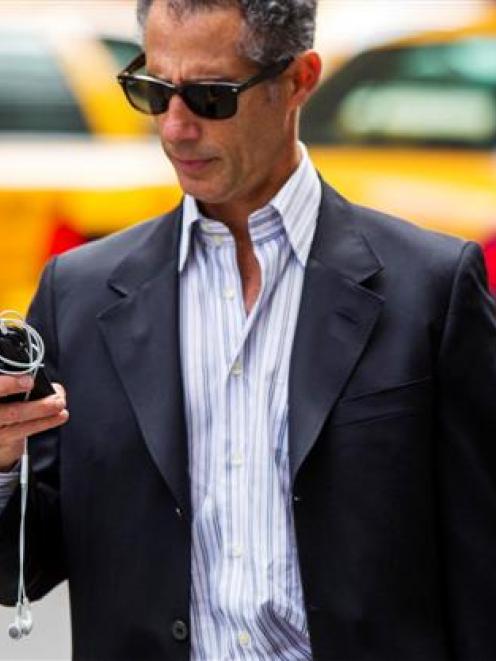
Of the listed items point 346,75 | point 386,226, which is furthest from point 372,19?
point 386,226

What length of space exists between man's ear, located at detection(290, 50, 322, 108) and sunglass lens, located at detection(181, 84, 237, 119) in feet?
0.55

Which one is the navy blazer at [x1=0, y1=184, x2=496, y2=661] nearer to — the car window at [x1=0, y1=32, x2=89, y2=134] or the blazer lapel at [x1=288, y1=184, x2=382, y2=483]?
the blazer lapel at [x1=288, y1=184, x2=382, y2=483]

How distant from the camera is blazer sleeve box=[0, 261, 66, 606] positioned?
284 centimetres

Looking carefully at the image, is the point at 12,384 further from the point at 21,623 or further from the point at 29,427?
the point at 21,623

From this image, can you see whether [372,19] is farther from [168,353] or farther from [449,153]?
[168,353]

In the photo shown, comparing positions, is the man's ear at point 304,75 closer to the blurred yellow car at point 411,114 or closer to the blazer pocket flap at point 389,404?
the blazer pocket flap at point 389,404

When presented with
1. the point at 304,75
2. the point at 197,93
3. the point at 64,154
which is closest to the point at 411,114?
the point at 64,154

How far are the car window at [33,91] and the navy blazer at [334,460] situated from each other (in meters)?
4.47

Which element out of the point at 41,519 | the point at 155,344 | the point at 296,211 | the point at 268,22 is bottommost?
the point at 41,519

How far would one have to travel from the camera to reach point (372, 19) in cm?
754

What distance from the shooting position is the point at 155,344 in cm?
284

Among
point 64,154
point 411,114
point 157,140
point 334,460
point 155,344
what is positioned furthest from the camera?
point 411,114

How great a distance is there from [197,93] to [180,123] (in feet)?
0.20

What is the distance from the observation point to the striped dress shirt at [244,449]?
2.72m
